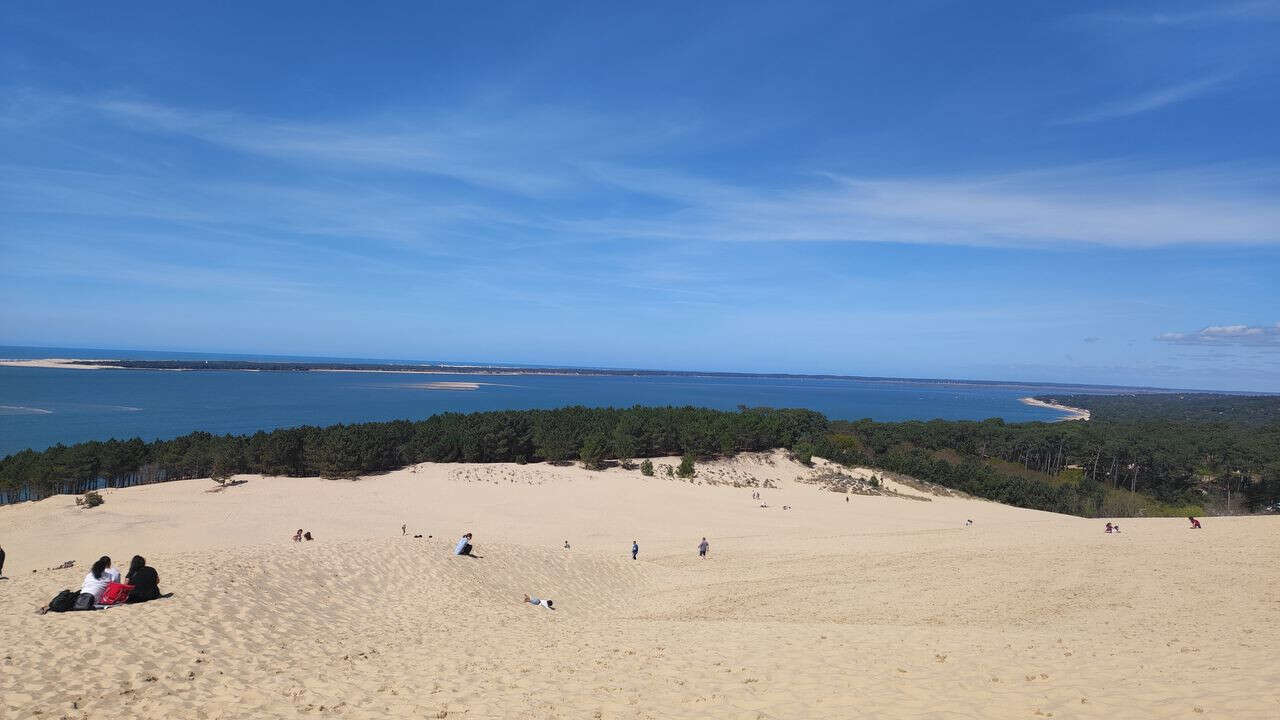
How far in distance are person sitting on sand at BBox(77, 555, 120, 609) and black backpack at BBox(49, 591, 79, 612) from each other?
12 centimetres

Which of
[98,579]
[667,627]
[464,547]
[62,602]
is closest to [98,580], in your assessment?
[98,579]

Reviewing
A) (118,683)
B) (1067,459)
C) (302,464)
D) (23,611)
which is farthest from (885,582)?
(1067,459)

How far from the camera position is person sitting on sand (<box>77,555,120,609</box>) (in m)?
10.6

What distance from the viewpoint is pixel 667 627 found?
13305mm

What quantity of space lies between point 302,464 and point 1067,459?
72.7 metres

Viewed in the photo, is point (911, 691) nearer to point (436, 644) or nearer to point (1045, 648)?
point (1045, 648)

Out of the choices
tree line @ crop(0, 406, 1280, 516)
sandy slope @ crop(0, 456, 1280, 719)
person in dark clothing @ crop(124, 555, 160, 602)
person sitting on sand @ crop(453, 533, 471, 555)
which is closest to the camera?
sandy slope @ crop(0, 456, 1280, 719)

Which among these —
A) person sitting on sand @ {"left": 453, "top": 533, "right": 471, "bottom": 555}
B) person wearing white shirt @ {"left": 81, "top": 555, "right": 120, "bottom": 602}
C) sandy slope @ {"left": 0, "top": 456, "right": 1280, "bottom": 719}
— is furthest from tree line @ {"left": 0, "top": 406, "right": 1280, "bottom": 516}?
person wearing white shirt @ {"left": 81, "top": 555, "right": 120, "bottom": 602}

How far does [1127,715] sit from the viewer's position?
22.9ft

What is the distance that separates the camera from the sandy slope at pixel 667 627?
314 inches

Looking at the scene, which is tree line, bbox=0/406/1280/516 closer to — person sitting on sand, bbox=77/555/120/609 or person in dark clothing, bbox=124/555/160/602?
person in dark clothing, bbox=124/555/160/602

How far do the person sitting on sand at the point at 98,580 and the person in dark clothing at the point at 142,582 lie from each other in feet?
0.91

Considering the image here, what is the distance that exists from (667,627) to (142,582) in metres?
9.42

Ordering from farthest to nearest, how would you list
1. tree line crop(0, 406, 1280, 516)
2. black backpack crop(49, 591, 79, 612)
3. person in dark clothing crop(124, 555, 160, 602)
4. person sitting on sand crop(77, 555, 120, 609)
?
tree line crop(0, 406, 1280, 516), person in dark clothing crop(124, 555, 160, 602), person sitting on sand crop(77, 555, 120, 609), black backpack crop(49, 591, 79, 612)
